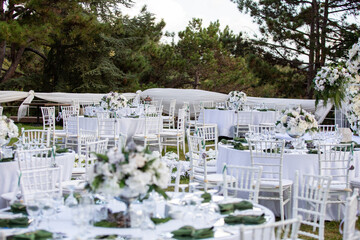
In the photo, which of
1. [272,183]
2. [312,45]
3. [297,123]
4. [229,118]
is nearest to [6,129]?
[272,183]

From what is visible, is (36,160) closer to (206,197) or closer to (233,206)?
(206,197)

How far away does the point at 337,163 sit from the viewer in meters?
5.93

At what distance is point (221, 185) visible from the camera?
389 cm

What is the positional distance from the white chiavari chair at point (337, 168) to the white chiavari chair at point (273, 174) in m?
0.44

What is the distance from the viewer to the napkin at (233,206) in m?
3.37

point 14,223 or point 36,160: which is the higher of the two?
point 36,160

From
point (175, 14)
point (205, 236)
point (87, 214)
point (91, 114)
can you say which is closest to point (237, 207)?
point (205, 236)

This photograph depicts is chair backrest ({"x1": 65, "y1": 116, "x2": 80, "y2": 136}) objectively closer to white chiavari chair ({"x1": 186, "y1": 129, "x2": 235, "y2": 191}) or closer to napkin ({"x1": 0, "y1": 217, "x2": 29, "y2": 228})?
white chiavari chair ({"x1": 186, "y1": 129, "x2": 235, "y2": 191})

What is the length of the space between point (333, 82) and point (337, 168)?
1536 mm

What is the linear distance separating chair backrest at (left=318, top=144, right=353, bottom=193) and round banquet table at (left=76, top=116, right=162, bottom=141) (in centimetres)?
526

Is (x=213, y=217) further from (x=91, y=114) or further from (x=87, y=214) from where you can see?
(x=91, y=114)

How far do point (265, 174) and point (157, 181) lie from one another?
3111 mm

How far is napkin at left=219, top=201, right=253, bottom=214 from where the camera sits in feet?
11.1

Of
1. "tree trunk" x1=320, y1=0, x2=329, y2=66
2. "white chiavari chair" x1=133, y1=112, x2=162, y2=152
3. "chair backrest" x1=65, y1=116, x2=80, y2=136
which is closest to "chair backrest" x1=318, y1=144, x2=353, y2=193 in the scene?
"white chiavari chair" x1=133, y1=112, x2=162, y2=152
